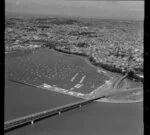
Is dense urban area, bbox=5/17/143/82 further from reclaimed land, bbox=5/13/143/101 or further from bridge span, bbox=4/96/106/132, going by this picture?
bridge span, bbox=4/96/106/132

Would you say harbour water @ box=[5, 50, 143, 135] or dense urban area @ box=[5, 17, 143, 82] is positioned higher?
dense urban area @ box=[5, 17, 143, 82]

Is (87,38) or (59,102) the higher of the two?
(87,38)

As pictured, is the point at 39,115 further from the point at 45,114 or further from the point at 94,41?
the point at 94,41

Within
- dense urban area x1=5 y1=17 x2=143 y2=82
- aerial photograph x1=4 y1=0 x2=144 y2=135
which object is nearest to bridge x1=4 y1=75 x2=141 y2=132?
aerial photograph x1=4 y1=0 x2=144 y2=135

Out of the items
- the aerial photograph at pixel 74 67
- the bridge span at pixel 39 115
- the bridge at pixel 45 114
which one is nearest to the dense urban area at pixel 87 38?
the aerial photograph at pixel 74 67

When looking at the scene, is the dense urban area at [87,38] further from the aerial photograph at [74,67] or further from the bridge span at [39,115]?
the bridge span at [39,115]

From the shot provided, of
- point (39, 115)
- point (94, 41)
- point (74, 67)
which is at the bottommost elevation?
point (39, 115)

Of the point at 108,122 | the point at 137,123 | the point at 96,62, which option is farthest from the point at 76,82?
the point at 137,123

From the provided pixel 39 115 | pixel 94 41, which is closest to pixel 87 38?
pixel 94 41
